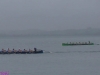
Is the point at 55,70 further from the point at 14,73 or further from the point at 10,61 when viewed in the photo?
the point at 10,61

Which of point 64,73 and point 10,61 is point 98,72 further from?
point 10,61

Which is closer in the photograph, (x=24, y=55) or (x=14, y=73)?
(x=14, y=73)

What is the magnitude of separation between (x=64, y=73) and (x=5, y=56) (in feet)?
81.9

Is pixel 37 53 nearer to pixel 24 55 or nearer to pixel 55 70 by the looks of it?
pixel 24 55

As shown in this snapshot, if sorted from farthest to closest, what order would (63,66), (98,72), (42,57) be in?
(42,57)
(63,66)
(98,72)

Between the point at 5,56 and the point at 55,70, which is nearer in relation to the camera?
the point at 55,70

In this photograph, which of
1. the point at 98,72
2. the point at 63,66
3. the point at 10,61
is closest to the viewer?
the point at 98,72

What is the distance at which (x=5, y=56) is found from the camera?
66125 mm

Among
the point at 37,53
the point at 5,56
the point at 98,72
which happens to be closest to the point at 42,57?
the point at 37,53

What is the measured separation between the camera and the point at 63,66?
50.7 metres

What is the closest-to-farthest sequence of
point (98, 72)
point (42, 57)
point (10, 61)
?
point (98, 72), point (10, 61), point (42, 57)

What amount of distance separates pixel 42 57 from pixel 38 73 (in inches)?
770

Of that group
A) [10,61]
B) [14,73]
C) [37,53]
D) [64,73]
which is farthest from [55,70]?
[37,53]

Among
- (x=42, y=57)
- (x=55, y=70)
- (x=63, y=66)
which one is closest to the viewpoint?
(x=55, y=70)
